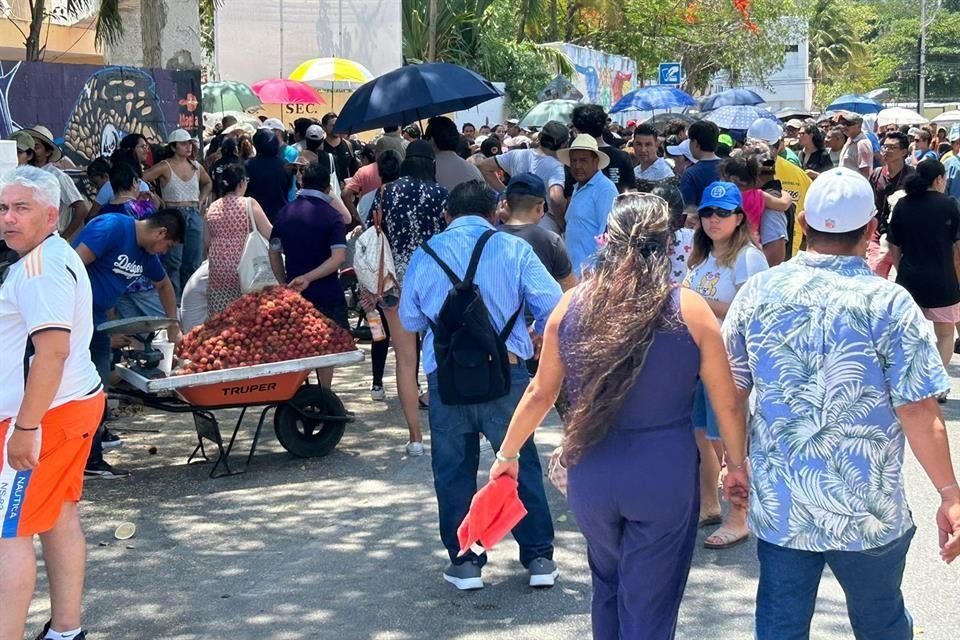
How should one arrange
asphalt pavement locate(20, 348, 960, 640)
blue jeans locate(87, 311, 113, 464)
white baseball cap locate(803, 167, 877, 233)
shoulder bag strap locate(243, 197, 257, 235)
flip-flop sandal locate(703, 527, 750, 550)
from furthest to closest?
shoulder bag strap locate(243, 197, 257, 235) → blue jeans locate(87, 311, 113, 464) → flip-flop sandal locate(703, 527, 750, 550) → asphalt pavement locate(20, 348, 960, 640) → white baseball cap locate(803, 167, 877, 233)

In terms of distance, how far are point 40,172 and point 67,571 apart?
148 centimetres

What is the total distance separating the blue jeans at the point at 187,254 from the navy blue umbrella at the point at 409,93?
233cm

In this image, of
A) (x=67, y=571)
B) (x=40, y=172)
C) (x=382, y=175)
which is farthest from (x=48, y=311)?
(x=382, y=175)

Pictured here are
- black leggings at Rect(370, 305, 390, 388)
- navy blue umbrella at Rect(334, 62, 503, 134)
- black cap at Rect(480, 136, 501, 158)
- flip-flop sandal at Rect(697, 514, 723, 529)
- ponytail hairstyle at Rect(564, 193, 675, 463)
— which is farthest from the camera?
black cap at Rect(480, 136, 501, 158)

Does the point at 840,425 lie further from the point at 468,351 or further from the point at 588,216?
the point at 588,216

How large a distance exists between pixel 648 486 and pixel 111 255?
4.23 m

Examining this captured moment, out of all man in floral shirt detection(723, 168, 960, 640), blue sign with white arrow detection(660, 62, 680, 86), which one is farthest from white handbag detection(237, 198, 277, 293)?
blue sign with white arrow detection(660, 62, 680, 86)

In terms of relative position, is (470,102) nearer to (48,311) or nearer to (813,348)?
(48,311)

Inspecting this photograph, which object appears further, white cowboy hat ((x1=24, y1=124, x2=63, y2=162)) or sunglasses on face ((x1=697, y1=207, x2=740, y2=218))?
white cowboy hat ((x1=24, y1=124, x2=63, y2=162))

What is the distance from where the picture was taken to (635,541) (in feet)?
12.2

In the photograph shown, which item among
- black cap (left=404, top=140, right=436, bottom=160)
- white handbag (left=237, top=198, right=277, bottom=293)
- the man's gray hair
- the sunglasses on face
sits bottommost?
white handbag (left=237, top=198, right=277, bottom=293)

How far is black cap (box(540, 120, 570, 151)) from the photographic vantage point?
369 inches

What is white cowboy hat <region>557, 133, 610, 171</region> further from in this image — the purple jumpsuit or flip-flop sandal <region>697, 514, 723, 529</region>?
the purple jumpsuit

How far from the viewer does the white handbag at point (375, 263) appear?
7.68 meters
